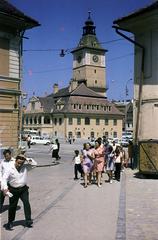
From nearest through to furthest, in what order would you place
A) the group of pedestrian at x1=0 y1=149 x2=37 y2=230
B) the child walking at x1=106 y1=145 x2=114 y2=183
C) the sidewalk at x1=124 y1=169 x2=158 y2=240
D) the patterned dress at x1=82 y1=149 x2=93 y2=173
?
the sidewalk at x1=124 y1=169 x2=158 y2=240, the group of pedestrian at x1=0 y1=149 x2=37 y2=230, the patterned dress at x1=82 y1=149 x2=93 y2=173, the child walking at x1=106 y1=145 x2=114 y2=183

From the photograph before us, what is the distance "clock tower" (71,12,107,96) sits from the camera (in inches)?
5468

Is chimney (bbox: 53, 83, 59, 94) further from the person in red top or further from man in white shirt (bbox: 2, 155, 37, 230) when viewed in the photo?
man in white shirt (bbox: 2, 155, 37, 230)

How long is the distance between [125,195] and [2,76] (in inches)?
475

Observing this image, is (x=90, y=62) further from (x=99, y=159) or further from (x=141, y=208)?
(x=141, y=208)

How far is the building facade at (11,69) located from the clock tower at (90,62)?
111650mm

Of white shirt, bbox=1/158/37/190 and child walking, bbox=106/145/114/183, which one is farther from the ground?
white shirt, bbox=1/158/37/190

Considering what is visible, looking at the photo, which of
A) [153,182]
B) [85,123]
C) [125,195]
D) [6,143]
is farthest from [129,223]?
[85,123]

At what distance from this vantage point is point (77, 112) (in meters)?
114

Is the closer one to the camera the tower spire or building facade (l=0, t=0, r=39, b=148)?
building facade (l=0, t=0, r=39, b=148)

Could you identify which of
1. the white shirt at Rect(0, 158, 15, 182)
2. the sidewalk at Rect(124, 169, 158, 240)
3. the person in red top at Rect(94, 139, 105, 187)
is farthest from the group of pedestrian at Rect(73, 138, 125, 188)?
the white shirt at Rect(0, 158, 15, 182)

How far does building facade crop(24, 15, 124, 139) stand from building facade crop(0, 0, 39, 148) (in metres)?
85.8

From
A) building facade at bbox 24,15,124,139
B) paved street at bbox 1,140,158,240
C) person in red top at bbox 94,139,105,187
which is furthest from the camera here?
building facade at bbox 24,15,124,139

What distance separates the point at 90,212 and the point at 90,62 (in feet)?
434

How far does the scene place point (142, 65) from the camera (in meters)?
23.4
